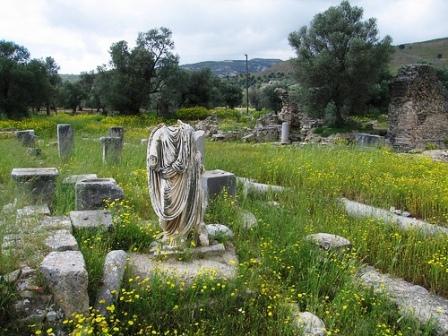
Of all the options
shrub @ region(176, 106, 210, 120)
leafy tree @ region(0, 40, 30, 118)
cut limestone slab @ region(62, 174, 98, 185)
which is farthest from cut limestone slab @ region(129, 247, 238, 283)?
shrub @ region(176, 106, 210, 120)

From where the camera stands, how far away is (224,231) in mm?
6012

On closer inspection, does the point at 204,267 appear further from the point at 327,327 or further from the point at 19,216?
the point at 19,216

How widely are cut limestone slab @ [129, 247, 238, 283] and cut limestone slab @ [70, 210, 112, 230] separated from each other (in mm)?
638

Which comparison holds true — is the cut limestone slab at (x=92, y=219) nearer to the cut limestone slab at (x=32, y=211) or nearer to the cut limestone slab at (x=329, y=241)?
the cut limestone slab at (x=32, y=211)

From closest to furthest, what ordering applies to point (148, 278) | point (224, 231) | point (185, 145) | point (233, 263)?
1. point (148, 278)
2. point (233, 263)
3. point (185, 145)
4. point (224, 231)

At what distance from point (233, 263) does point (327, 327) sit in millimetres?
1254

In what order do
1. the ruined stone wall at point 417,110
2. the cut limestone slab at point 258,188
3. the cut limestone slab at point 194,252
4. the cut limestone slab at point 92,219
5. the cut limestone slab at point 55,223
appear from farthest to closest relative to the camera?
1. the ruined stone wall at point 417,110
2. the cut limestone slab at point 258,188
3. the cut limestone slab at point 92,219
4. the cut limestone slab at point 55,223
5. the cut limestone slab at point 194,252

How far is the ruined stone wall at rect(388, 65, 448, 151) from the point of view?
23.5 metres

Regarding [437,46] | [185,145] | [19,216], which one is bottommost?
[19,216]

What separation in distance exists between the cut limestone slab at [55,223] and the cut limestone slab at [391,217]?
4.71m

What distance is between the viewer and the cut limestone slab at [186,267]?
4.63m

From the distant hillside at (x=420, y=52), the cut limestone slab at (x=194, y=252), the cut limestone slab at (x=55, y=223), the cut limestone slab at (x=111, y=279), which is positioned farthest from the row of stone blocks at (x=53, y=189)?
the distant hillside at (x=420, y=52)

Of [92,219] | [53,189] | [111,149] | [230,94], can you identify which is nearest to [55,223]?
[92,219]

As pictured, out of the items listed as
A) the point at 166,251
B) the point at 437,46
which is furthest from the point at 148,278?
the point at 437,46
